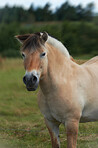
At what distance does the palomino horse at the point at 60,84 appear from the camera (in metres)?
3.51

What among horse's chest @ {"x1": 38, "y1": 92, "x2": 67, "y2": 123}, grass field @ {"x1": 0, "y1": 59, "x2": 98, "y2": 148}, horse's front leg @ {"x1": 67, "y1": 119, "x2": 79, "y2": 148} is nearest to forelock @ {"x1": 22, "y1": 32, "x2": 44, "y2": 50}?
horse's chest @ {"x1": 38, "y1": 92, "x2": 67, "y2": 123}

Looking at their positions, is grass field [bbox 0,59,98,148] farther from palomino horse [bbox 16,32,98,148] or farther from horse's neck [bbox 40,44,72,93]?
horse's neck [bbox 40,44,72,93]

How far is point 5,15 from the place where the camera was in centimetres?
5828

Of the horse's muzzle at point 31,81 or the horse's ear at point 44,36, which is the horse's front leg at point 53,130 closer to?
the horse's muzzle at point 31,81

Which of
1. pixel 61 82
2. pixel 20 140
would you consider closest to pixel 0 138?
pixel 20 140

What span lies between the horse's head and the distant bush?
199cm

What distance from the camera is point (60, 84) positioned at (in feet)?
12.4

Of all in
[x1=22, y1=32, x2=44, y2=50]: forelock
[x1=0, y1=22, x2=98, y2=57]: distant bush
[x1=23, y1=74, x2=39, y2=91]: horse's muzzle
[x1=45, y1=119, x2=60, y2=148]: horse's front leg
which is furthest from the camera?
[x1=0, y1=22, x2=98, y2=57]: distant bush

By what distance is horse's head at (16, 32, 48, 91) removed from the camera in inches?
131

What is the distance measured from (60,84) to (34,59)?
604 millimetres

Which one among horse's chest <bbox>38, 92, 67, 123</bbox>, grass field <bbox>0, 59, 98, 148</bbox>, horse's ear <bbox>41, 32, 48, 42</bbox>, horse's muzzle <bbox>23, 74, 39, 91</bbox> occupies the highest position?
horse's ear <bbox>41, 32, 48, 42</bbox>

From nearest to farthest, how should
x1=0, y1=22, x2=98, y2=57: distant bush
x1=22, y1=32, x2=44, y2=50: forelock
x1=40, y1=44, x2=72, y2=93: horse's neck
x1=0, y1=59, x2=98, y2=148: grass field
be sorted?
1. x1=22, y1=32, x2=44, y2=50: forelock
2. x1=40, y1=44, x2=72, y2=93: horse's neck
3. x1=0, y1=59, x2=98, y2=148: grass field
4. x1=0, y1=22, x2=98, y2=57: distant bush

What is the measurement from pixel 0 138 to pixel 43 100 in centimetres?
203

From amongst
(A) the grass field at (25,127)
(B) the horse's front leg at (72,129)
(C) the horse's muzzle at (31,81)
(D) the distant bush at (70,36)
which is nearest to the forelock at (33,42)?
(C) the horse's muzzle at (31,81)
